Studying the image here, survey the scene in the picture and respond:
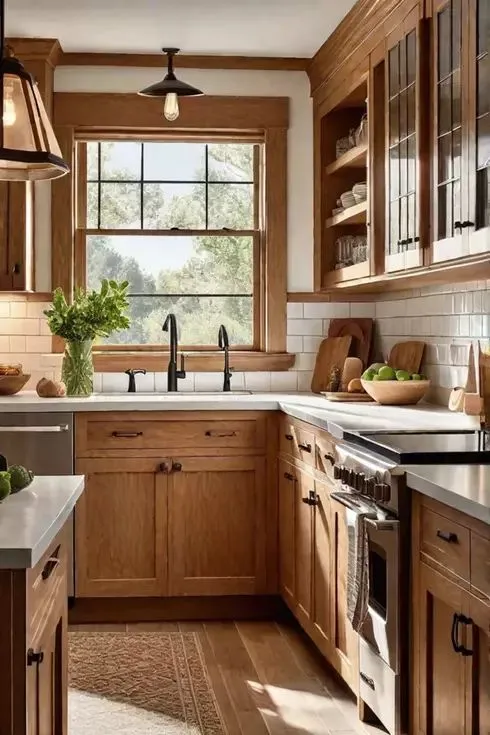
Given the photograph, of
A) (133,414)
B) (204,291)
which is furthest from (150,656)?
(204,291)

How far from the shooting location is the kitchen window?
19.0 feet

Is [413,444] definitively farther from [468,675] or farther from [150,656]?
[150,656]

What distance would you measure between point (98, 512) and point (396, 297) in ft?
5.99

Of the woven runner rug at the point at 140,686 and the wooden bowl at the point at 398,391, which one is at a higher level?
the wooden bowl at the point at 398,391

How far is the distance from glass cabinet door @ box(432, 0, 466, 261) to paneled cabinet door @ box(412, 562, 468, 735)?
1.17 m

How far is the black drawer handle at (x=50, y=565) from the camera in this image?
2322 millimetres

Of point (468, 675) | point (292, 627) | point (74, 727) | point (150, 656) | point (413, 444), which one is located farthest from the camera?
point (292, 627)

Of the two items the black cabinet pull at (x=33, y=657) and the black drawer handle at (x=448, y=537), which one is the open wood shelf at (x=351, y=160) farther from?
the black cabinet pull at (x=33, y=657)

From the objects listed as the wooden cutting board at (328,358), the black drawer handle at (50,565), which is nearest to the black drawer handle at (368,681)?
the black drawer handle at (50,565)

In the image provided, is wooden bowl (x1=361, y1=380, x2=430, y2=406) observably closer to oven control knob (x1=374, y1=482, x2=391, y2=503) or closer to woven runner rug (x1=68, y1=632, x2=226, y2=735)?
woven runner rug (x1=68, y1=632, x2=226, y2=735)

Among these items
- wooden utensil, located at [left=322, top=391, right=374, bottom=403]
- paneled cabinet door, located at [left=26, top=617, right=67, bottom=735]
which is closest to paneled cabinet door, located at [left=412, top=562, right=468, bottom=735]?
paneled cabinet door, located at [left=26, top=617, right=67, bottom=735]

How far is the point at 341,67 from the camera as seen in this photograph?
5125 millimetres

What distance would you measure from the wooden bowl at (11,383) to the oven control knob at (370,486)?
2.46m

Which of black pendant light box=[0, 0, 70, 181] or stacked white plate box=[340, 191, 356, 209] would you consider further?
stacked white plate box=[340, 191, 356, 209]
